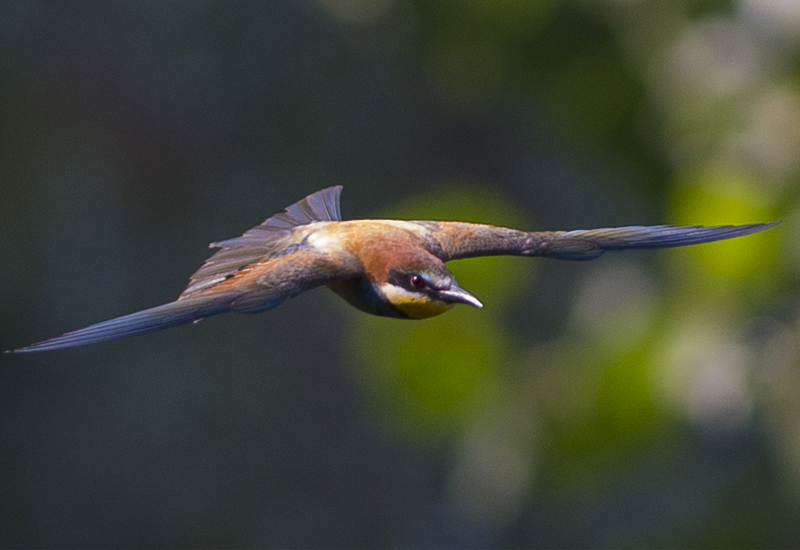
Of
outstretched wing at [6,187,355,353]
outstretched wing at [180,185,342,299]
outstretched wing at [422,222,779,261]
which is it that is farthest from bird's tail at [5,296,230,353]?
outstretched wing at [422,222,779,261]

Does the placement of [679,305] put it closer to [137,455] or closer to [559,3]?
[559,3]

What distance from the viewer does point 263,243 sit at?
2906 millimetres

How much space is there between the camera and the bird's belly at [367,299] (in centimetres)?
246

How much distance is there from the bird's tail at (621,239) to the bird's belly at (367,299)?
Answer: 42 centimetres

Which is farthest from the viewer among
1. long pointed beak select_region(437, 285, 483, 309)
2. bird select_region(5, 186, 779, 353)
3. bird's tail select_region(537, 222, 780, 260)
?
bird's tail select_region(537, 222, 780, 260)

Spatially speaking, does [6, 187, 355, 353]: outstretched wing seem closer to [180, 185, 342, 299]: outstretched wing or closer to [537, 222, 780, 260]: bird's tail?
[180, 185, 342, 299]: outstretched wing

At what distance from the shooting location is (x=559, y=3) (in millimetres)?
5383

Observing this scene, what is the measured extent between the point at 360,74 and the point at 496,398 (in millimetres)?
3138

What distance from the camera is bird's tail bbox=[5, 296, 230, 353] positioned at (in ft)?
6.07

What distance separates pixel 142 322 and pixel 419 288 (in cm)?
60

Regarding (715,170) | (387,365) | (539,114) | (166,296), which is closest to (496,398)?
(387,365)

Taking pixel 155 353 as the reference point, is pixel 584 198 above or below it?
above

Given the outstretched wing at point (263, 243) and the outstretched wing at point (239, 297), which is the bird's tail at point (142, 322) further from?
the outstretched wing at point (263, 243)

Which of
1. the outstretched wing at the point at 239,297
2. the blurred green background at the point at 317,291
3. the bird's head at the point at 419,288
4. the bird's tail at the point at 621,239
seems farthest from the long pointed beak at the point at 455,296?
the blurred green background at the point at 317,291
